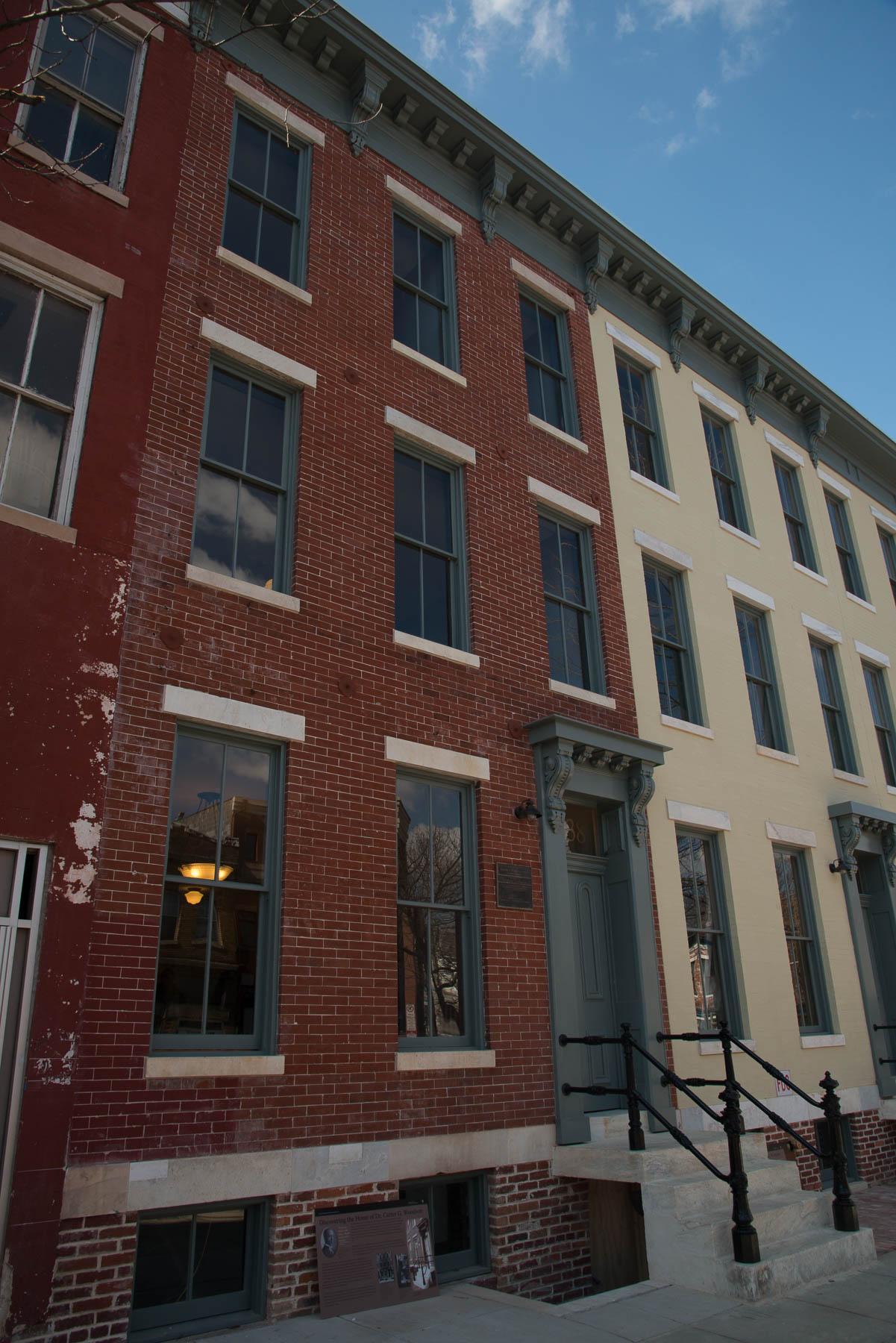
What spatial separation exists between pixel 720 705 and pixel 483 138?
306 inches

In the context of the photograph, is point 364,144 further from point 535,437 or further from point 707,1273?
point 707,1273

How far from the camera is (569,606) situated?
448 inches

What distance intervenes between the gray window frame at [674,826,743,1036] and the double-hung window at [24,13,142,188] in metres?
9.17

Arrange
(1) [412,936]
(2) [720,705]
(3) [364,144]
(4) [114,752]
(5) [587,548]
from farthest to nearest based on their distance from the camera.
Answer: (2) [720,705], (5) [587,548], (3) [364,144], (1) [412,936], (4) [114,752]

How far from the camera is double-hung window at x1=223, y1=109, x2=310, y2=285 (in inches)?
381

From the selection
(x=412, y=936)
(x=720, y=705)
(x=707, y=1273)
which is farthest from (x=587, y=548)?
(x=707, y=1273)

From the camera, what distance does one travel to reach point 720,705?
41.8 feet

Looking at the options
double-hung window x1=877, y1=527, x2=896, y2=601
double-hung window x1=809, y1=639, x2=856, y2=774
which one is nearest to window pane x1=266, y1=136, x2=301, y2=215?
double-hung window x1=809, y1=639, x2=856, y2=774

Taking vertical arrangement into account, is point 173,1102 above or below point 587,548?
below

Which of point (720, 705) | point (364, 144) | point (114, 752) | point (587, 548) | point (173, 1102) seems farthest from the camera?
point (720, 705)

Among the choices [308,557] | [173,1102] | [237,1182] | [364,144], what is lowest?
[237,1182]

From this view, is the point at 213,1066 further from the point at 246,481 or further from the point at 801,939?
the point at 801,939

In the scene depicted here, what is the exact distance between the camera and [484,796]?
929cm

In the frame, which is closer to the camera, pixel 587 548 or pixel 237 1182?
pixel 237 1182
